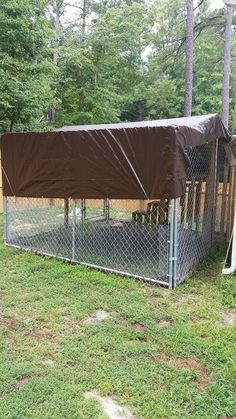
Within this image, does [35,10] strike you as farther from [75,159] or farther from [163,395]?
[163,395]

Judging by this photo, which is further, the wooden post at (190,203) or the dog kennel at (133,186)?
the wooden post at (190,203)

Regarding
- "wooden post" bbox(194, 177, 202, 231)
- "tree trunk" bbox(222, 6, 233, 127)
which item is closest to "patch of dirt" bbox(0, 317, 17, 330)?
"wooden post" bbox(194, 177, 202, 231)

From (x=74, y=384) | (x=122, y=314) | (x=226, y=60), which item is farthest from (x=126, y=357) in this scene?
(x=226, y=60)

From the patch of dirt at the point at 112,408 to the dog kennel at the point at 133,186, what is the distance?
6.46 ft

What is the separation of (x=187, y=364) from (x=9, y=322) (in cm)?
158

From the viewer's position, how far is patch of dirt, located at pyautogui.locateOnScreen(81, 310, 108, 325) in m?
3.19

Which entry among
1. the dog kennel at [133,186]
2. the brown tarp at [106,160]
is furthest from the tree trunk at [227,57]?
the brown tarp at [106,160]

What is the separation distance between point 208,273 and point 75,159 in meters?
2.20

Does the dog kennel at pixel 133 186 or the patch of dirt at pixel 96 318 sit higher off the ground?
the dog kennel at pixel 133 186

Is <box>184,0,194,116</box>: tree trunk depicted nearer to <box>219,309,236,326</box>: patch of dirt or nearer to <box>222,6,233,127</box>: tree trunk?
<box>222,6,233,127</box>: tree trunk

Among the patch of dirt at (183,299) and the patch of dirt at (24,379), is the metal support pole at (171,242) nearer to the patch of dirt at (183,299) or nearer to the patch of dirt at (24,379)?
the patch of dirt at (183,299)

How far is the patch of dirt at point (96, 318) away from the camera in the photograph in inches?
126

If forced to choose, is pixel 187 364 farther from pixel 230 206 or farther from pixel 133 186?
pixel 230 206

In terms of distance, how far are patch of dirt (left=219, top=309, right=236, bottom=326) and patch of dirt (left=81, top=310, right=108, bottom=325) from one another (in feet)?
3.43
